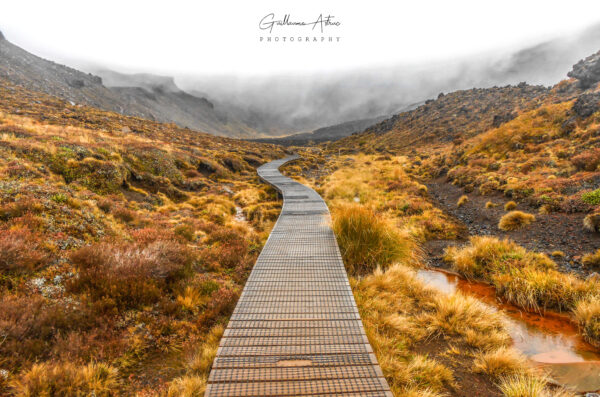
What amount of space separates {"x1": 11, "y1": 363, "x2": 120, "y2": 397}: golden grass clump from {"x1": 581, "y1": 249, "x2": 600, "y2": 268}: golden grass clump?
11279 millimetres

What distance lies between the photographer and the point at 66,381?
8.95ft

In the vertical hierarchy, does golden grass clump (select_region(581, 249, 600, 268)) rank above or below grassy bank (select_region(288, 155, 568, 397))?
above

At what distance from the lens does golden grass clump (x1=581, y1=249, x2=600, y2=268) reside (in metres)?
7.05

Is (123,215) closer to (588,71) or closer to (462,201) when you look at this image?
(462,201)

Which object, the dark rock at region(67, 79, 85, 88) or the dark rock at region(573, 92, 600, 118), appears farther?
the dark rock at region(67, 79, 85, 88)

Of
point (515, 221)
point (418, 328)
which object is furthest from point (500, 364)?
point (515, 221)

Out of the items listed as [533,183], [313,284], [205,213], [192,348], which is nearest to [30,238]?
[192,348]

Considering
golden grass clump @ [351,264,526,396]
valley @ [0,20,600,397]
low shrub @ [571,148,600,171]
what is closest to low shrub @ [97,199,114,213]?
valley @ [0,20,600,397]

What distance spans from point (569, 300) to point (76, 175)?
54.7 ft

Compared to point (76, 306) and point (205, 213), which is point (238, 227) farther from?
point (76, 306)

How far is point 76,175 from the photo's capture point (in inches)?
424

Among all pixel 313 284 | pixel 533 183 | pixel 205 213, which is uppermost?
pixel 533 183

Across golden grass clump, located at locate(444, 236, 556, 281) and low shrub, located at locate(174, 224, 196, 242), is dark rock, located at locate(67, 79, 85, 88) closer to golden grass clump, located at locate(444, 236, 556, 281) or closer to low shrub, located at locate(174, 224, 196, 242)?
low shrub, located at locate(174, 224, 196, 242)

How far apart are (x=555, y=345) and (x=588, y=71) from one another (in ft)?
207
